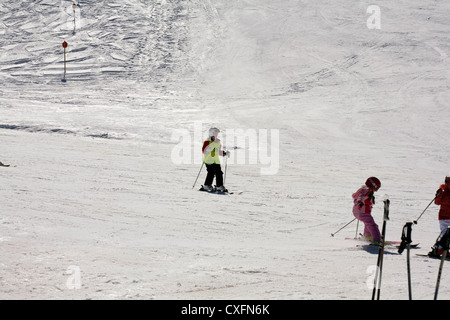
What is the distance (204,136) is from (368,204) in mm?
9810

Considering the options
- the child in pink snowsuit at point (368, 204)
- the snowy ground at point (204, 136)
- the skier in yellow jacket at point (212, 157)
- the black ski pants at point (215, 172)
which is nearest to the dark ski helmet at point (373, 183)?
the child in pink snowsuit at point (368, 204)

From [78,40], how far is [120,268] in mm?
23810

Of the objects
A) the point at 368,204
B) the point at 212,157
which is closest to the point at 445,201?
the point at 368,204

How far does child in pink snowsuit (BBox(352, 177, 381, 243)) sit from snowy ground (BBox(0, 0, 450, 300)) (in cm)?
38

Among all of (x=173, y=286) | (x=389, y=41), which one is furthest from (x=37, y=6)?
(x=173, y=286)

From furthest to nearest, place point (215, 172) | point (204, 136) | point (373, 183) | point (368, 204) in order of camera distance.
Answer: point (204, 136) < point (215, 172) < point (368, 204) < point (373, 183)

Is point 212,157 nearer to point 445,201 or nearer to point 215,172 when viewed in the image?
point 215,172

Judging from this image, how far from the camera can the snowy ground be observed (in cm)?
641

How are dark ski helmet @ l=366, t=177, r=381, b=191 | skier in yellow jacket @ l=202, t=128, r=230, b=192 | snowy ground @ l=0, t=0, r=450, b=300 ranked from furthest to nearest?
skier in yellow jacket @ l=202, t=128, r=230, b=192
dark ski helmet @ l=366, t=177, r=381, b=191
snowy ground @ l=0, t=0, r=450, b=300

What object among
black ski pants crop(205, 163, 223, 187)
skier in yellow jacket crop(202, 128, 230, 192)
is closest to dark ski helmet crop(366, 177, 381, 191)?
skier in yellow jacket crop(202, 128, 230, 192)

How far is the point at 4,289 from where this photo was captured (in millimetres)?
5438

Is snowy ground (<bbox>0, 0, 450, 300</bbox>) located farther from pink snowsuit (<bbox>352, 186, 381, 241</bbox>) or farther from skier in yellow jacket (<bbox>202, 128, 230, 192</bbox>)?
skier in yellow jacket (<bbox>202, 128, 230, 192</bbox>)

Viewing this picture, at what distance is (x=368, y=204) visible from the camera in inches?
325
